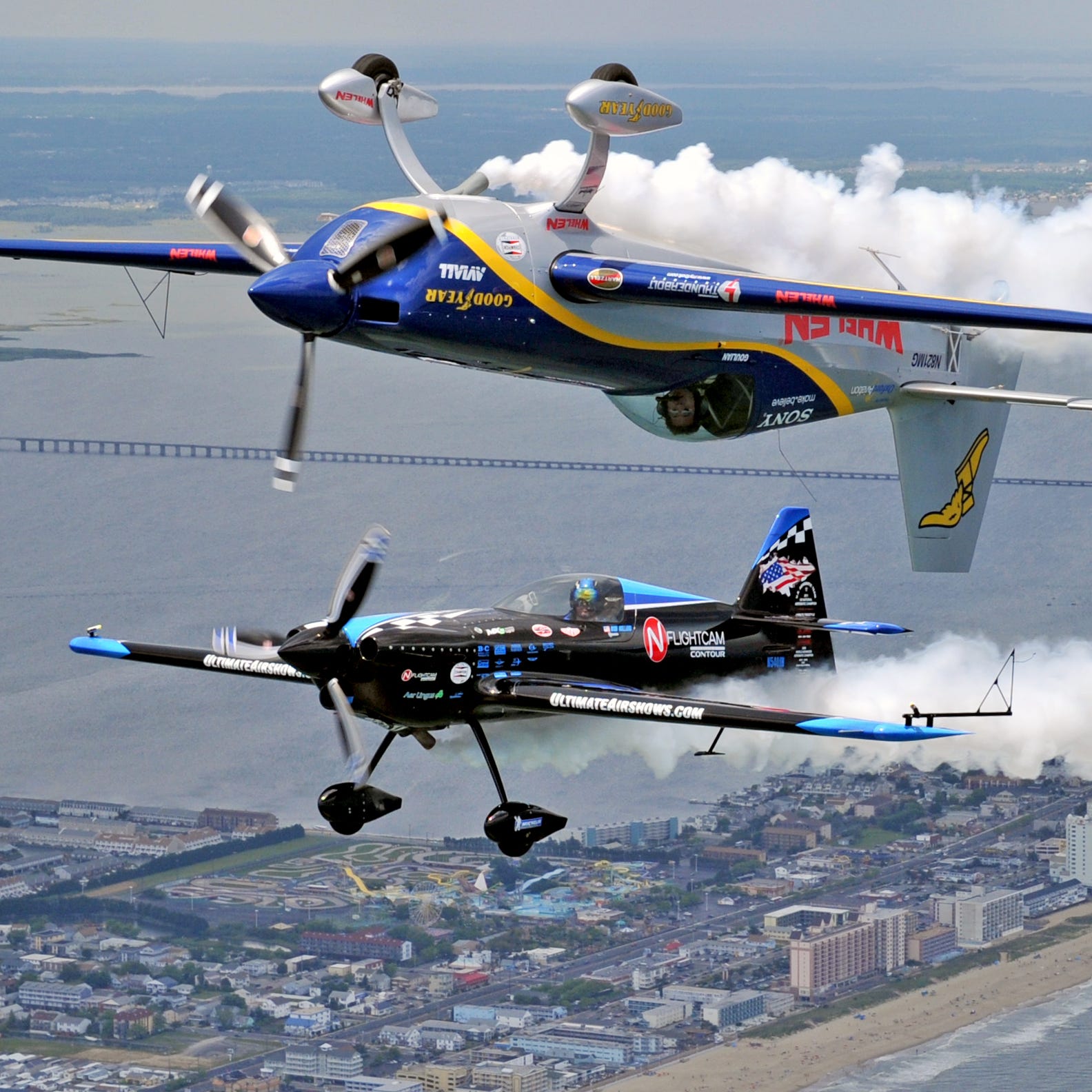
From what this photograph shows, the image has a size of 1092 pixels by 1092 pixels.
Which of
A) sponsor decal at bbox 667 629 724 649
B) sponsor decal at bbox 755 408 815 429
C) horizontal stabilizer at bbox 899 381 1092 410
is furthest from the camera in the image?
sponsor decal at bbox 755 408 815 429

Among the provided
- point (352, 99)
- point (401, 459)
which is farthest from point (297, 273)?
point (401, 459)

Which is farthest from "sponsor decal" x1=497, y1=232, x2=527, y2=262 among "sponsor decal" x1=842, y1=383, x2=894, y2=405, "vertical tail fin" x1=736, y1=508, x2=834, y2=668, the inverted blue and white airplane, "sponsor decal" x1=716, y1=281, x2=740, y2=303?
"sponsor decal" x1=842, y1=383, x2=894, y2=405

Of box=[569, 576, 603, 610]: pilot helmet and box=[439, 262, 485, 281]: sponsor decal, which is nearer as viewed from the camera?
box=[439, 262, 485, 281]: sponsor decal

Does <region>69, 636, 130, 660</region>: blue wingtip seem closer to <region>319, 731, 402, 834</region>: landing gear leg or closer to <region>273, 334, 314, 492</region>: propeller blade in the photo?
<region>319, 731, 402, 834</region>: landing gear leg

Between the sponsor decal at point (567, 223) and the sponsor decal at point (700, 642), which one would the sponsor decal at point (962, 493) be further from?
the sponsor decal at point (567, 223)

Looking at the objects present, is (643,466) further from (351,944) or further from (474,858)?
(351,944)

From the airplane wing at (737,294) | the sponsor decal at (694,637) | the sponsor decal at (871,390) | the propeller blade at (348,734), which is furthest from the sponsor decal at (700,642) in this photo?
the propeller blade at (348,734)

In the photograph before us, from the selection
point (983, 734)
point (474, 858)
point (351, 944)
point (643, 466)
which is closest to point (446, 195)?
point (983, 734)
